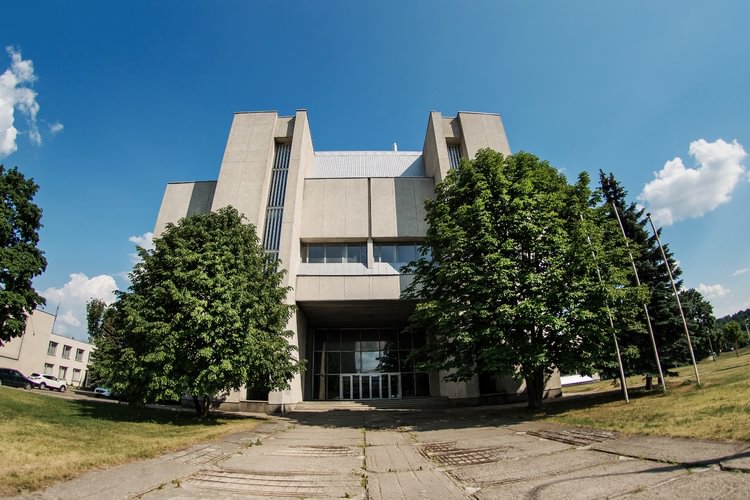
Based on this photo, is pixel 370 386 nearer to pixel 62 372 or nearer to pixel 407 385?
pixel 407 385

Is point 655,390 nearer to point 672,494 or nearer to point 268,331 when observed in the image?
point 672,494

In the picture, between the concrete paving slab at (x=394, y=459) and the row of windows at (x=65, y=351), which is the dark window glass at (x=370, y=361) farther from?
the row of windows at (x=65, y=351)

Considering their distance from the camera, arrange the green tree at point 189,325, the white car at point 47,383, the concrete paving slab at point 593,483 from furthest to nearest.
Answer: the white car at point 47,383, the green tree at point 189,325, the concrete paving slab at point 593,483

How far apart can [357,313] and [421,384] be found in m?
8.21

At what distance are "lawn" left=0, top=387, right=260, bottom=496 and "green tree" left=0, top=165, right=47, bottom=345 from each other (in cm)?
1103

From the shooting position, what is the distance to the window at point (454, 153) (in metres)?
29.3

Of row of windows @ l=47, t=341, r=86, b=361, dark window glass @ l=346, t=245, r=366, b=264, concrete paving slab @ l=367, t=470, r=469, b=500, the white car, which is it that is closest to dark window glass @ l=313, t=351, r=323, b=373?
dark window glass @ l=346, t=245, r=366, b=264

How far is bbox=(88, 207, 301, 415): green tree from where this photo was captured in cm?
1243

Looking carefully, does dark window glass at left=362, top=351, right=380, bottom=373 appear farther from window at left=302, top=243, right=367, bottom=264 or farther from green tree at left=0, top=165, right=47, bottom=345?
green tree at left=0, top=165, right=47, bottom=345

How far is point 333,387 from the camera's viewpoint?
28328 mm

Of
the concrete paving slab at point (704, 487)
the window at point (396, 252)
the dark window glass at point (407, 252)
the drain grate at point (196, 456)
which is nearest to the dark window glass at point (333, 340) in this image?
the window at point (396, 252)

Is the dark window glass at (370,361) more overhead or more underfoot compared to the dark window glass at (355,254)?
more underfoot

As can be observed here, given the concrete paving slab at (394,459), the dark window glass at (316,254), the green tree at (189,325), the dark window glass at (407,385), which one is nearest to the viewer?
the concrete paving slab at (394,459)

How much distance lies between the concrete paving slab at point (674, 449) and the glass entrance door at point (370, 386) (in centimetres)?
2218
